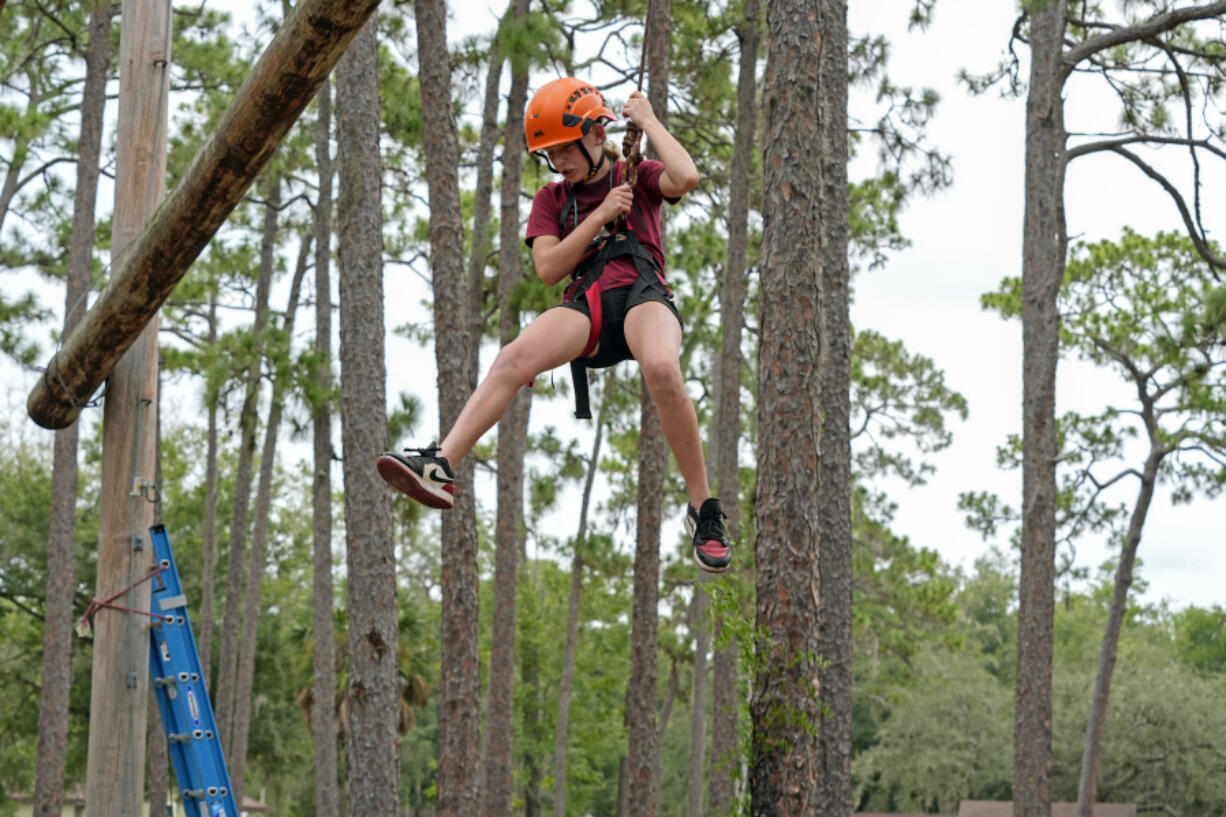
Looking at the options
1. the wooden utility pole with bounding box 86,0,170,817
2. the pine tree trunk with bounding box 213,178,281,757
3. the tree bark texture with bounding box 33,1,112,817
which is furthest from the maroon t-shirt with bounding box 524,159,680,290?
the pine tree trunk with bounding box 213,178,281,757

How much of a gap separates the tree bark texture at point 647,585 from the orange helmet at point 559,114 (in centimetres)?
879

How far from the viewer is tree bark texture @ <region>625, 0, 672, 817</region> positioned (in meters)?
12.8

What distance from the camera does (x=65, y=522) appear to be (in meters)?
17.1

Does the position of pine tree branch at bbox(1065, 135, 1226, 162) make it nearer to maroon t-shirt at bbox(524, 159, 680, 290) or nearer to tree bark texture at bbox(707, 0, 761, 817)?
tree bark texture at bbox(707, 0, 761, 817)

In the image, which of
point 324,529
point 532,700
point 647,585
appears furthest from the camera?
point 532,700

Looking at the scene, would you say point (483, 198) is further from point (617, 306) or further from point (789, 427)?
point (617, 306)

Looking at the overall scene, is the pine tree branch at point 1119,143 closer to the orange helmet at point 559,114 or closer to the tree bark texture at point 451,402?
the tree bark texture at point 451,402

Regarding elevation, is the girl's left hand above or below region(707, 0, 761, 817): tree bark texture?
below

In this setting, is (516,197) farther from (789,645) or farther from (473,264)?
(789,645)

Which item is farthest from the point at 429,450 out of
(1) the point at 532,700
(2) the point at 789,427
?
(1) the point at 532,700

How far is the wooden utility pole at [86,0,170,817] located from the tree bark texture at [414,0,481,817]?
384 cm

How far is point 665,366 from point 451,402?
708 centimetres

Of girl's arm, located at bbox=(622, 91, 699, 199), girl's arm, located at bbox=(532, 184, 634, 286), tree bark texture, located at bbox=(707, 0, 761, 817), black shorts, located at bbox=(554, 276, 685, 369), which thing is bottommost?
black shorts, located at bbox=(554, 276, 685, 369)

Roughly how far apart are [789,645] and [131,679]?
9.98 ft
